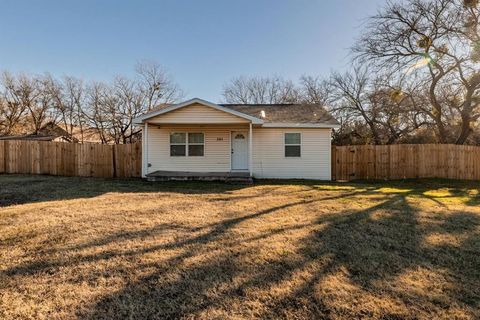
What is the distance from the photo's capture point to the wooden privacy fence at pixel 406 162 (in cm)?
1319

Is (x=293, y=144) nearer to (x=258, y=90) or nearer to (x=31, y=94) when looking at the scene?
(x=258, y=90)

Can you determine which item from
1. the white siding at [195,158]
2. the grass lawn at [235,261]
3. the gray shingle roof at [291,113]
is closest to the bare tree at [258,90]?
the gray shingle roof at [291,113]

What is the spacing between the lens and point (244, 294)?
2664 mm

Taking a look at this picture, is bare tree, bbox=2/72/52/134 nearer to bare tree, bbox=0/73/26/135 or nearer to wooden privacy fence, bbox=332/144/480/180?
bare tree, bbox=0/73/26/135

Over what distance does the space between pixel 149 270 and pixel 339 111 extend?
21725 mm

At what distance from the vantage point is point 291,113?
1351 cm

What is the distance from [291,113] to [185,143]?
5403 mm

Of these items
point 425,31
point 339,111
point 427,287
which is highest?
point 425,31

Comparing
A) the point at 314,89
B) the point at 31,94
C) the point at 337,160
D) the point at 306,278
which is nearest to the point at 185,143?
the point at 337,160

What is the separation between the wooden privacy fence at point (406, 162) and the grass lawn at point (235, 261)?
23.4 feet

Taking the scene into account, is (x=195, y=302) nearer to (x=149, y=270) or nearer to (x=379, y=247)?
(x=149, y=270)

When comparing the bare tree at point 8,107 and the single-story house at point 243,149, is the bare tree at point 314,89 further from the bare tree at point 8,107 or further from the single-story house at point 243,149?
the bare tree at point 8,107

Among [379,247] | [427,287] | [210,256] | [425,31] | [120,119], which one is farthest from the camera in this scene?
[120,119]

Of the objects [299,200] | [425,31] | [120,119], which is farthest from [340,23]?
[120,119]
